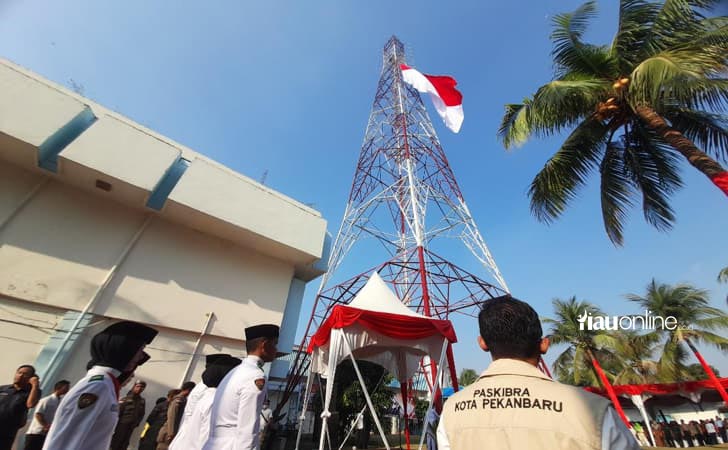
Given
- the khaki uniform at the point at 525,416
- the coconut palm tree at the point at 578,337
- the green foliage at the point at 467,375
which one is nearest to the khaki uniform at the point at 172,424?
the khaki uniform at the point at 525,416

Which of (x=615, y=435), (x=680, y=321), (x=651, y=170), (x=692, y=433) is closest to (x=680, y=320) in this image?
(x=680, y=321)

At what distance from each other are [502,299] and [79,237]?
35.2ft

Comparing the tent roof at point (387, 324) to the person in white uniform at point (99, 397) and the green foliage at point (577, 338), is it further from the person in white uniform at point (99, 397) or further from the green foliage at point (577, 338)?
the green foliage at point (577, 338)

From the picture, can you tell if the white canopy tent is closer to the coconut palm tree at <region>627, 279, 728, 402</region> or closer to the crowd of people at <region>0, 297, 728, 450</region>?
the crowd of people at <region>0, 297, 728, 450</region>

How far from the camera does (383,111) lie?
1414 centimetres

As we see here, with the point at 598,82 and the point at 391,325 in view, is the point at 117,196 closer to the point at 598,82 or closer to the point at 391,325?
the point at 391,325

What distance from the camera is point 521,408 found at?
1154 mm

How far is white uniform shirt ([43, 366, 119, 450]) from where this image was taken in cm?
187

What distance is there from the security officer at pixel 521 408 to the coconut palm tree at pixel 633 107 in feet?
17.1

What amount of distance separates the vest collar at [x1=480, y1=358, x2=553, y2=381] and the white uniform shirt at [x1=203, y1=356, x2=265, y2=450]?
1.98 metres

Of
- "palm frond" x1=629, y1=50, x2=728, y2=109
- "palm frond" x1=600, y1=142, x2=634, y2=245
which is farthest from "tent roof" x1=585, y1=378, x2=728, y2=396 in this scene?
"palm frond" x1=629, y1=50, x2=728, y2=109

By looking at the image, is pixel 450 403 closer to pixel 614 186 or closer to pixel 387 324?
pixel 387 324

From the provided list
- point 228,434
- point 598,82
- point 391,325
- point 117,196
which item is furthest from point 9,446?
point 598,82

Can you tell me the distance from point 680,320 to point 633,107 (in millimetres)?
20172
